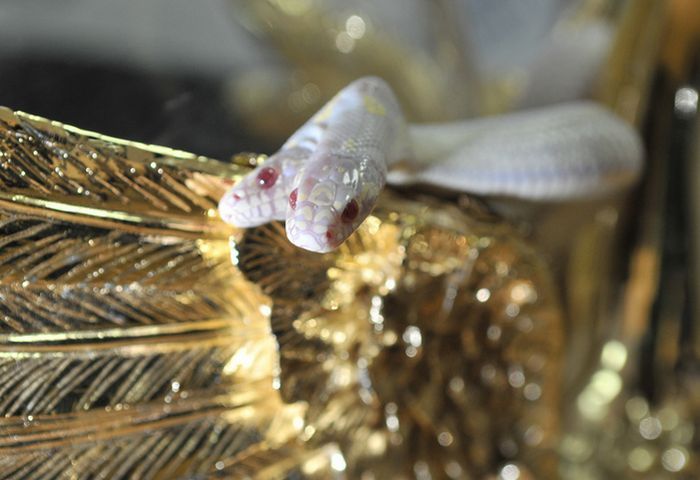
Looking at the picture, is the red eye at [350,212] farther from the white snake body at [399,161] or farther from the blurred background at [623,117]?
the blurred background at [623,117]

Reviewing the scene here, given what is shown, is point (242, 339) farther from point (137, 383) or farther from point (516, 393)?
point (516, 393)

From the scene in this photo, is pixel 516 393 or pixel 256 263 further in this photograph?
pixel 516 393

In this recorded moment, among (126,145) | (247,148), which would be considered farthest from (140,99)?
(126,145)

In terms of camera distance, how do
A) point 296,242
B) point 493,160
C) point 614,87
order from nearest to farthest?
1. point 296,242
2. point 493,160
3. point 614,87

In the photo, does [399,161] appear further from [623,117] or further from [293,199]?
[623,117]

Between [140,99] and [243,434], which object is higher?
[140,99]

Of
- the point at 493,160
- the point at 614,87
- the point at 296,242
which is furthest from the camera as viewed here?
the point at 614,87

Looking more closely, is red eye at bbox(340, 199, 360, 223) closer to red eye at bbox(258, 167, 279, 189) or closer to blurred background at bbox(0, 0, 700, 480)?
red eye at bbox(258, 167, 279, 189)
